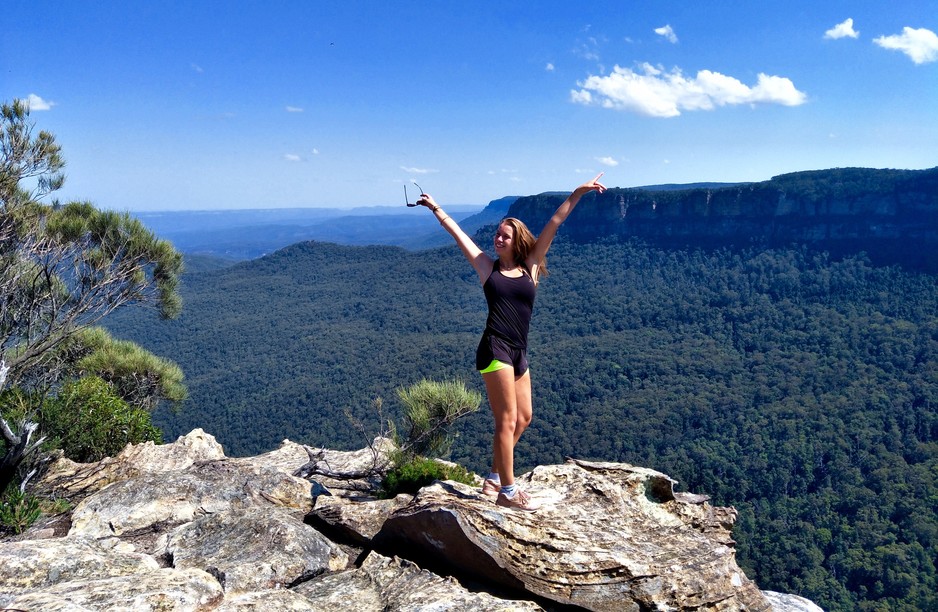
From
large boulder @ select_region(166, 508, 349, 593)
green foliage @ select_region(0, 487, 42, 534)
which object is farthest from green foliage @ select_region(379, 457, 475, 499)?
green foliage @ select_region(0, 487, 42, 534)

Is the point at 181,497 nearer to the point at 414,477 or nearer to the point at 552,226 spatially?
the point at 414,477

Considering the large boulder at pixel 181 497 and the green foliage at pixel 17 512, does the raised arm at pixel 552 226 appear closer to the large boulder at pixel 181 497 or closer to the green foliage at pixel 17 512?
the large boulder at pixel 181 497

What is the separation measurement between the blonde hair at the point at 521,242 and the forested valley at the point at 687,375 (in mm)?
18638

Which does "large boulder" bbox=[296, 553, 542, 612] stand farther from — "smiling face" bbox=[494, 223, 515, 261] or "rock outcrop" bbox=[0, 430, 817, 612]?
"smiling face" bbox=[494, 223, 515, 261]

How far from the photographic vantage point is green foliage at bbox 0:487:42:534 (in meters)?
5.27

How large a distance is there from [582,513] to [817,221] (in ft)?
266

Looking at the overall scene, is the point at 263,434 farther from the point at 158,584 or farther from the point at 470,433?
the point at 158,584

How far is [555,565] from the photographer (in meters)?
3.70

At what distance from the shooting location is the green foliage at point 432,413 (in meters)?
7.60

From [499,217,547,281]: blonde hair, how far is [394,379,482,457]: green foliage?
12.5 feet

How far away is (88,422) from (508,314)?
7.44 m

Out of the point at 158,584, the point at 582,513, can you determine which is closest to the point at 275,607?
the point at 158,584

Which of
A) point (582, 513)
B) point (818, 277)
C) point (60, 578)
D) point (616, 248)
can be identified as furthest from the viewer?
point (616, 248)

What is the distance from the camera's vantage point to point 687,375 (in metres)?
51.8
